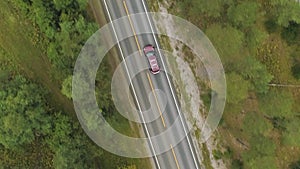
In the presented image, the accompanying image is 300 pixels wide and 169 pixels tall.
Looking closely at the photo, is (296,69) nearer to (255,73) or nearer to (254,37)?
(255,73)

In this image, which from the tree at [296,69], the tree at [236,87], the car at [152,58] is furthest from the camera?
the car at [152,58]

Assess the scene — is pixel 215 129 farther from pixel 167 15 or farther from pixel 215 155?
pixel 167 15

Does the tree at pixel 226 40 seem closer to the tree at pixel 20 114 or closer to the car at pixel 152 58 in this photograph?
the car at pixel 152 58

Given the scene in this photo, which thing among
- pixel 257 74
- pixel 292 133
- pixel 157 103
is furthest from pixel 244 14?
pixel 157 103

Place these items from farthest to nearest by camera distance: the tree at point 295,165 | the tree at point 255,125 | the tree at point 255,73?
the tree at point 295,165
the tree at point 255,125
the tree at point 255,73

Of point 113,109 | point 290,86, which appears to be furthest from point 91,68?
point 290,86

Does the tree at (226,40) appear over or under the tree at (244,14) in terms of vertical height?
under

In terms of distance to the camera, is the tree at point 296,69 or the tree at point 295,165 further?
the tree at point 295,165

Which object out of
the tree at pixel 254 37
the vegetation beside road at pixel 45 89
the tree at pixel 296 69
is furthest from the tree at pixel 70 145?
the tree at pixel 296 69

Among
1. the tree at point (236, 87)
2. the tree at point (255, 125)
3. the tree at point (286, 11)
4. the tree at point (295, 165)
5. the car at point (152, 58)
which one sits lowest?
the tree at point (295, 165)
